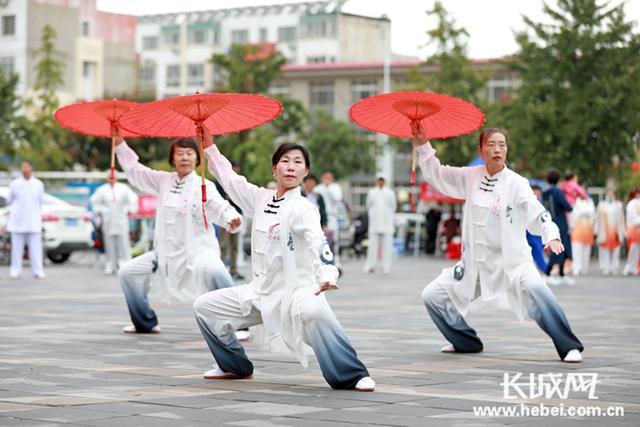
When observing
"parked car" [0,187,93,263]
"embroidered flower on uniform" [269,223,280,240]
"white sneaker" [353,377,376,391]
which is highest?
"embroidered flower on uniform" [269,223,280,240]

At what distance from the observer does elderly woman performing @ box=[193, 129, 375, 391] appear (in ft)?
27.0

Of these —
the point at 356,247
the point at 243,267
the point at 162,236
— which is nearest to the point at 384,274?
the point at 243,267

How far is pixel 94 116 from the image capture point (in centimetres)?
1198

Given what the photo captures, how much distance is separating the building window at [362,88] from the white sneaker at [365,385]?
193 ft

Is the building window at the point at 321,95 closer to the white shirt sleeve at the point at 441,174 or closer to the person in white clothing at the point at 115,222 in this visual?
the person in white clothing at the point at 115,222

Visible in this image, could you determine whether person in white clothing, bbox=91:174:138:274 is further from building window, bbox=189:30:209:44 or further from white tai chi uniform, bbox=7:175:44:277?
building window, bbox=189:30:209:44

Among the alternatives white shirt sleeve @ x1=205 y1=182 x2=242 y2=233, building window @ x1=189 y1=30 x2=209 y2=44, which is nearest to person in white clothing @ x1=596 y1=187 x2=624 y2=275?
white shirt sleeve @ x1=205 y1=182 x2=242 y2=233

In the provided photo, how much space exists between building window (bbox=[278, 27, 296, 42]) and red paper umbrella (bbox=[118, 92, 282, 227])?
75.7 metres

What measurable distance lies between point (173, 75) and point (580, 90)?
52.3 m

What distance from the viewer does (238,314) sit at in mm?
8766

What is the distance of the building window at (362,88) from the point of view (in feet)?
220

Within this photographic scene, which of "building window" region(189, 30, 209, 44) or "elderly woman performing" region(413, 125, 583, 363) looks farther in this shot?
"building window" region(189, 30, 209, 44)

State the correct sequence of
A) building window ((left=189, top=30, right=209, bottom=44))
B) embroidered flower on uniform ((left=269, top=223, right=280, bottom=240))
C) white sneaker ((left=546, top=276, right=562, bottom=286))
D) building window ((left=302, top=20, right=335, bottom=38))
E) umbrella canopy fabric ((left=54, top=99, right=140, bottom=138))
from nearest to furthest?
embroidered flower on uniform ((left=269, top=223, right=280, bottom=240))
umbrella canopy fabric ((left=54, top=99, right=140, bottom=138))
white sneaker ((left=546, top=276, right=562, bottom=286))
building window ((left=302, top=20, right=335, bottom=38))
building window ((left=189, top=30, right=209, bottom=44))

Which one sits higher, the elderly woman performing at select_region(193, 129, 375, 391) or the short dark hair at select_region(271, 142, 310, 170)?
the short dark hair at select_region(271, 142, 310, 170)
